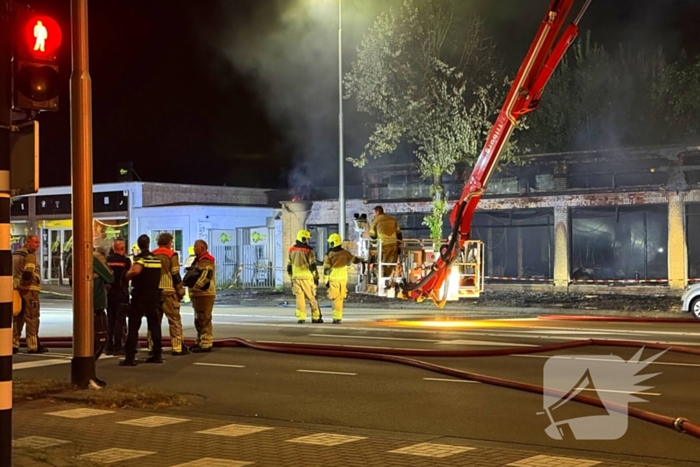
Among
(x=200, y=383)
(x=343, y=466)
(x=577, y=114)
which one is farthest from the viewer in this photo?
(x=577, y=114)

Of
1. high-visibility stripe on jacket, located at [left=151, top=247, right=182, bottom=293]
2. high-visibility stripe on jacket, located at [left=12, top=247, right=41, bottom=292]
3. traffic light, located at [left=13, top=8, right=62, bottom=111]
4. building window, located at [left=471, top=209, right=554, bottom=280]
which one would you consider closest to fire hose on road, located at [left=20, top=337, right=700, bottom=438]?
high-visibility stripe on jacket, located at [left=12, top=247, right=41, bottom=292]

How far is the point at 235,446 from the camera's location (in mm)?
7727

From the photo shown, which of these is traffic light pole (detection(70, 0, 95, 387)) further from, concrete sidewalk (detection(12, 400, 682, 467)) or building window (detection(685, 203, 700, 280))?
building window (detection(685, 203, 700, 280))

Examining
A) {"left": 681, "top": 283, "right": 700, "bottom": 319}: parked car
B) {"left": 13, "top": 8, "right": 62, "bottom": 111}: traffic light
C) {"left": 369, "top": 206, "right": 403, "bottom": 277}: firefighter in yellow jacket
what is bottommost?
{"left": 681, "top": 283, "right": 700, "bottom": 319}: parked car

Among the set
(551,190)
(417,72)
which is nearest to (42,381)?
(417,72)

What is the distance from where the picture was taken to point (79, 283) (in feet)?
34.1

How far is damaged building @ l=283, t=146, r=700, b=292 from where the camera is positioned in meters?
27.1

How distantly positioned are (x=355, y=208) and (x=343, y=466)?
26547 mm

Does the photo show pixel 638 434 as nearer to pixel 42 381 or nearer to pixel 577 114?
pixel 42 381

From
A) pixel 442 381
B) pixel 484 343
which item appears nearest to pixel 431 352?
pixel 442 381

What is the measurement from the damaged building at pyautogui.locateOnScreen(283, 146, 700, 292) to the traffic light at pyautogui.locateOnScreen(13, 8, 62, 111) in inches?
899

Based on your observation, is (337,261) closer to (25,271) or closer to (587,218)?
(25,271)

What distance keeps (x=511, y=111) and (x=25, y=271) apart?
8447mm

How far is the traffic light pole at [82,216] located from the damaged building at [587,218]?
2035 centimetres
